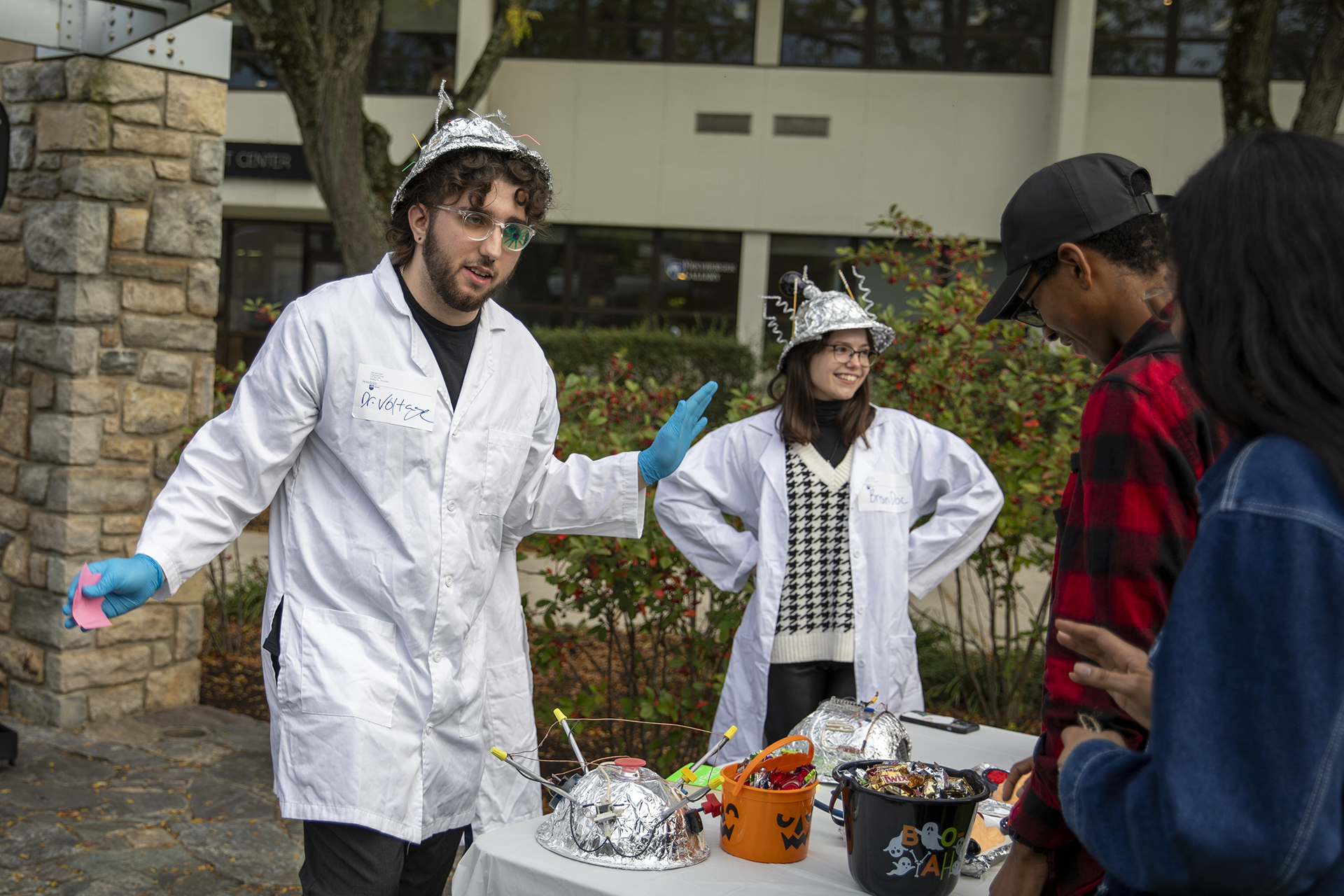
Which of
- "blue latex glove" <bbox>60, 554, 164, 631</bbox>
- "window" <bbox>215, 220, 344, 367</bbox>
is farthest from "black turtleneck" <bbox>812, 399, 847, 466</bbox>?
"window" <bbox>215, 220, 344, 367</bbox>

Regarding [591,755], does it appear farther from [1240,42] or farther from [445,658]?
[1240,42]

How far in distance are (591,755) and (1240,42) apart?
603 cm

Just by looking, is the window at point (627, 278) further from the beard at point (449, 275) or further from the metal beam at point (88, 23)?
the beard at point (449, 275)

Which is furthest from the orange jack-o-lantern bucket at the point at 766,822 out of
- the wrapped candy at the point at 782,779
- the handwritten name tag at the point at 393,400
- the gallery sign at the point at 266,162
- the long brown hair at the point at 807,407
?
the gallery sign at the point at 266,162

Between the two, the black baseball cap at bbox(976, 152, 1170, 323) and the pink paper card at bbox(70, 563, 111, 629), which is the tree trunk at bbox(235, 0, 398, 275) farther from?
the black baseball cap at bbox(976, 152, 1170, 323)

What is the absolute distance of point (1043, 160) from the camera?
1376cm

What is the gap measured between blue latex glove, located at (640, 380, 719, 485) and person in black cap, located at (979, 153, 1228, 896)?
0.99 meters

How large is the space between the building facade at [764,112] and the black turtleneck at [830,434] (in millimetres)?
10586

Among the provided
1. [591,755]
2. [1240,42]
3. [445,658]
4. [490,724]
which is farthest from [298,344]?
[1240,42]

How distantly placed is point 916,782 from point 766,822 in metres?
0.25

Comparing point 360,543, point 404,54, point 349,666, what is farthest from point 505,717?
point 404,54

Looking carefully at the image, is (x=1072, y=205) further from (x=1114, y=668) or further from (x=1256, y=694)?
(x=1256, y=694)

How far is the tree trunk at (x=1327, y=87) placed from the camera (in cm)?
680

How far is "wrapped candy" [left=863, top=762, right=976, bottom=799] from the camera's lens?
1785 mm
